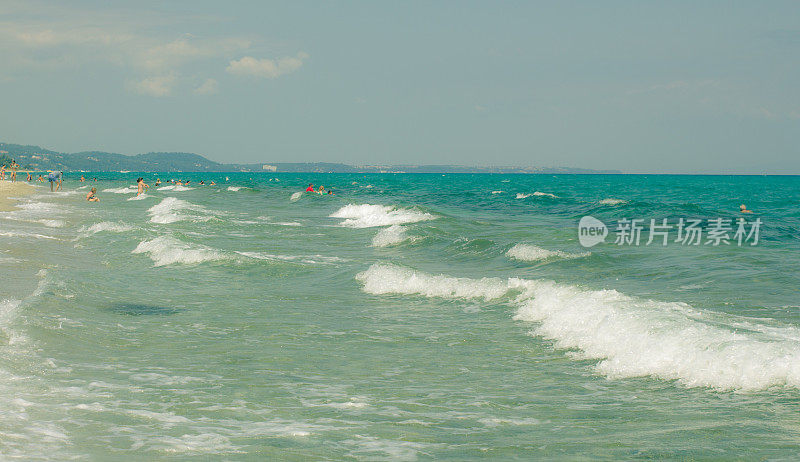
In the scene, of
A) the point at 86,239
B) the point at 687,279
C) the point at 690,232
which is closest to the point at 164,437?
the point at 687,279

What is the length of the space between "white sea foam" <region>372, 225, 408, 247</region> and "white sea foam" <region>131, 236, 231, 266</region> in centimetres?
727

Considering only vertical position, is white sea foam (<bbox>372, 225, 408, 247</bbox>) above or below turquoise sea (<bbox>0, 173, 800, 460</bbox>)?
above

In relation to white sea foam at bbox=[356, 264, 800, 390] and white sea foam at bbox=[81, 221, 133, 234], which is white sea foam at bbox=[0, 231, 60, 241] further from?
white sea foam at bbox=[356, 264, 800, 390]

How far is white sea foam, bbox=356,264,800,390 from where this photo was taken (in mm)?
7785

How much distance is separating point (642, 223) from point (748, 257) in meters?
14.6

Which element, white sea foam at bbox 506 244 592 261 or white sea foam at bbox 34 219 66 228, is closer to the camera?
white sea foam at bbox 506 244 592 261

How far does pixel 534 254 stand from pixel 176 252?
10.5 m

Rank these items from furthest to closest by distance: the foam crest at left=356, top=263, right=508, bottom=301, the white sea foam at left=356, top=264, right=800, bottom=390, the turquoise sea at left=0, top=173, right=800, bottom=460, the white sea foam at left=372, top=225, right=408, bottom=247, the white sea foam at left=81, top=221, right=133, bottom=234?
the white sea foam at left=81, top=221, right=133, bottom=234
the white sea foam at left=372, top=225, right=408, bottom=247
the foam crest at left=356, top=263, right=508, bottom=301
the white sea foam at left=356, top=264, right=800, bottom=390
the turquoise sea at left=0, top=173, right=800, bottom=460

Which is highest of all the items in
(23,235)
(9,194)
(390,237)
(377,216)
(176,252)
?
(377,216)

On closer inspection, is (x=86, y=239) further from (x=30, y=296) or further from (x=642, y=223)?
(x=642, y=223)

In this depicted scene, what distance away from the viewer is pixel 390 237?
82.8 ft

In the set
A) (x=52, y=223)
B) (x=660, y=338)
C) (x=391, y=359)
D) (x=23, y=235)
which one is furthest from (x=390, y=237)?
(x=660, y=338)

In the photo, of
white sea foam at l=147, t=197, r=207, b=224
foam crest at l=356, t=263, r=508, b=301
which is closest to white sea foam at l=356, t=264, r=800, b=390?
foam crest at l=356, t=263, r=508, b=301

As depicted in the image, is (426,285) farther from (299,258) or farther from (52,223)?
(52,223)
